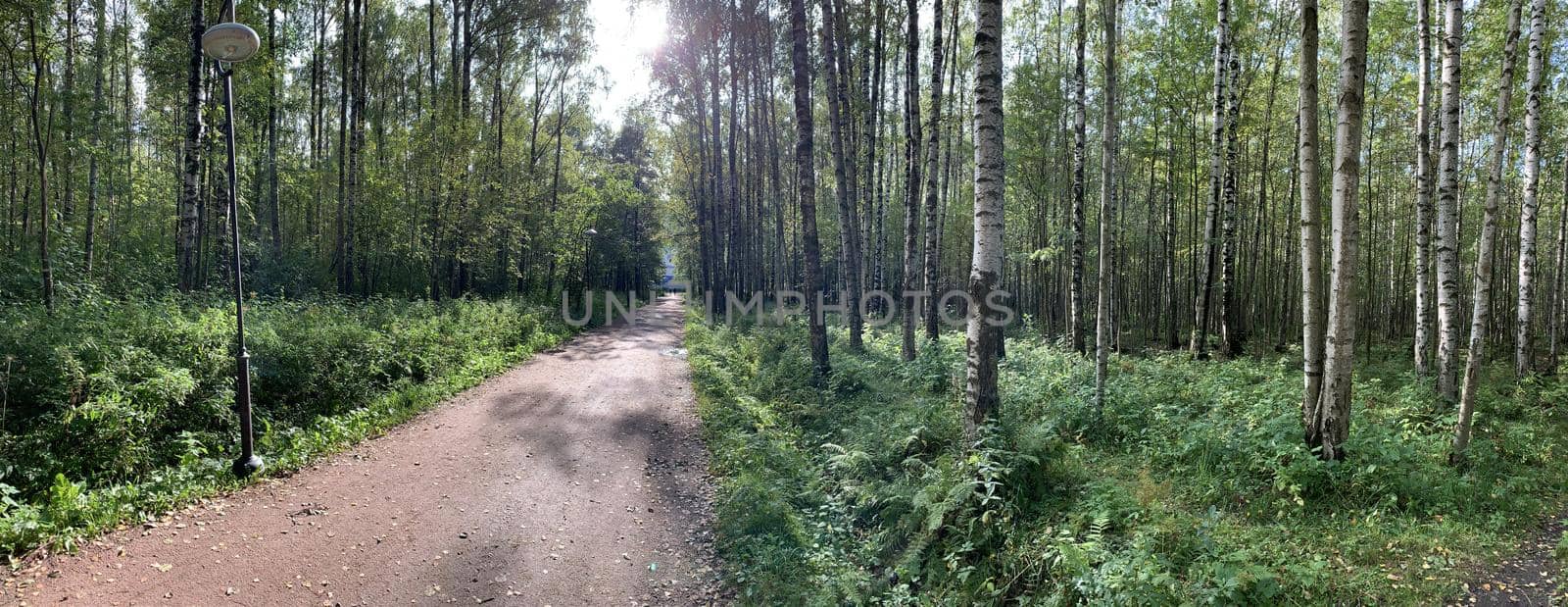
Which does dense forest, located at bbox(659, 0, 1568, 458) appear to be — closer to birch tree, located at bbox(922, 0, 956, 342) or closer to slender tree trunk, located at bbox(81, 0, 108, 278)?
birch tree, located at bbox(922, 0, 956, 342)

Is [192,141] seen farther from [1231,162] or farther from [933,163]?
[1231,162]

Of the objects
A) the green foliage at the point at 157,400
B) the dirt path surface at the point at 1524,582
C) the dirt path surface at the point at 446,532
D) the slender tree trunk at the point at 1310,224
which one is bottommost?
the dirt path surface at the point at 446,532

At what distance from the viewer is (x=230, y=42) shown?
204 inches

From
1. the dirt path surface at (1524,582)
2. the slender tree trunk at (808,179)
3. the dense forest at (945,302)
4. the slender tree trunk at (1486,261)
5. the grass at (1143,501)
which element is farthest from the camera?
the slender tree trunk at (808,179)

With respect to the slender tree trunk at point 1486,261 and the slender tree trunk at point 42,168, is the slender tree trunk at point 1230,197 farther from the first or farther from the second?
the slender tree trunk at point 42,168

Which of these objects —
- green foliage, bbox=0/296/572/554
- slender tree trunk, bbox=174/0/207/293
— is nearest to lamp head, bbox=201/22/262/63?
green foliage, bbox=0/296/572/554

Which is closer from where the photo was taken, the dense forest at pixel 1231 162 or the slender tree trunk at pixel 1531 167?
the dense forest at pixel 1231 162

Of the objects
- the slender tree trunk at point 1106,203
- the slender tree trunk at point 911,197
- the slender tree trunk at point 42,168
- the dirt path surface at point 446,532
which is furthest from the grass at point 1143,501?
the slender tree trunk at point 42,168

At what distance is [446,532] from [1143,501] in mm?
5697

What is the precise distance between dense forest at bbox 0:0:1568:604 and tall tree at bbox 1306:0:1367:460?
0.10 ft

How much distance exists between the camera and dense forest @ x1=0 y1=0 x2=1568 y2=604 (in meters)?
4.58

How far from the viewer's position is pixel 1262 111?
14273 mm

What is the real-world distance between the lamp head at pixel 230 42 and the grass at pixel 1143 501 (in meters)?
5.85

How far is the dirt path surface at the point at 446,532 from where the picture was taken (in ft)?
13.5
